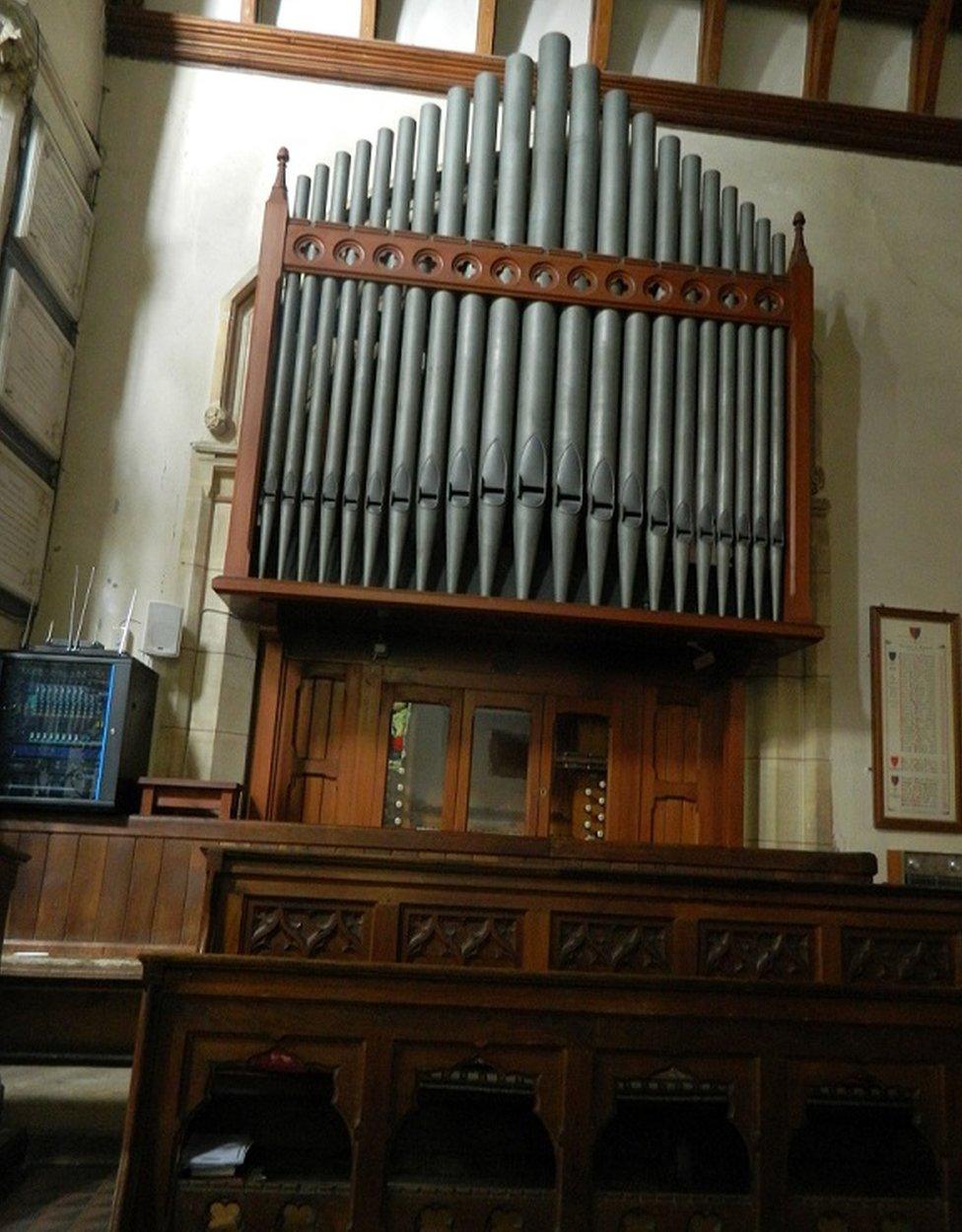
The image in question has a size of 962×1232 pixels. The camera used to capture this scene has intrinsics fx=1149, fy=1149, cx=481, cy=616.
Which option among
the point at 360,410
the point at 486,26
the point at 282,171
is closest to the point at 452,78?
the point at 486,26

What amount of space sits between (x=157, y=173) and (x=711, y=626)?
3.30 metres

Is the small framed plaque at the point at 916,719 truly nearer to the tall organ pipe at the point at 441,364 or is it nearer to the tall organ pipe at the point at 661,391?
the tall organ pipe at the point at 661,391

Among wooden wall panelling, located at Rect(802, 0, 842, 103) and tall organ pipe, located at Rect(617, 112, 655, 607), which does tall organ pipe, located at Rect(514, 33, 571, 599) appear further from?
wooden wall panelling, located at Rect(802, 0, 842, 103)

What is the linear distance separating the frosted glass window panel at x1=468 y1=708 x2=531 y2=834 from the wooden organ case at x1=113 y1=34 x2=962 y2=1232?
0.04ft

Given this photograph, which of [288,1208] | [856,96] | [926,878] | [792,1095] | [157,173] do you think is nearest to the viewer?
[288,1208]

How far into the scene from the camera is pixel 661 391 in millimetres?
4660

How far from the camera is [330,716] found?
4.97m

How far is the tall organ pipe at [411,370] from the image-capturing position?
4430 millimetres

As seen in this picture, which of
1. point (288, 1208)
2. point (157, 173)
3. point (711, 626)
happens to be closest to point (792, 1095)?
point (288, 1208)

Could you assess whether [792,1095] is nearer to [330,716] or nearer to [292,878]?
[292,878]

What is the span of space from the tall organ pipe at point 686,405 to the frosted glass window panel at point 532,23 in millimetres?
1139

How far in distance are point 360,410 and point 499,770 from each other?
5.42ft

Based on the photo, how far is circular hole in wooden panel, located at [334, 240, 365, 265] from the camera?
4.68m

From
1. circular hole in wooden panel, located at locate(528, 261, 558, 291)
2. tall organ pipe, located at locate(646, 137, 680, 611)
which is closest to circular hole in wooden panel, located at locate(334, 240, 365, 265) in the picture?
circular hole in wooden panel, located at locate(528, 261, 558, 291)
